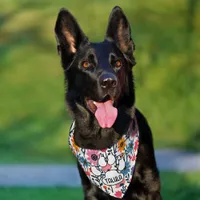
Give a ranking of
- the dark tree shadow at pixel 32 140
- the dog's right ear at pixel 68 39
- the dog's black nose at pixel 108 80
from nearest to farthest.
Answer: the dog's black nose at pixel 108 80, the dog's right ear at pixel 68 39, the dark tree shadow at pixel 32 140

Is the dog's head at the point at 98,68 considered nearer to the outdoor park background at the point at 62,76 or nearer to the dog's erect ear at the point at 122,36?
the dog's erect ear at the point at 122,36

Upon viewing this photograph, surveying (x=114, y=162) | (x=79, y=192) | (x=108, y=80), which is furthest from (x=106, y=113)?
(x=79, y=192)

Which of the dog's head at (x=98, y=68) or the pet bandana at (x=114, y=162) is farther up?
the dog's head at (x=98, y=68)

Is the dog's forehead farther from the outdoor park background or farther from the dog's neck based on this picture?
the outdoor park background

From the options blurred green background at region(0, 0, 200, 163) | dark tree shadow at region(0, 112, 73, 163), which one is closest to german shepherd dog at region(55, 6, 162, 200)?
dark tree shadow at region(0, 112, 73, 163)

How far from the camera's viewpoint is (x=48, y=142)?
221 inches

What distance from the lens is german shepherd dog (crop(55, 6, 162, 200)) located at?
324 cm

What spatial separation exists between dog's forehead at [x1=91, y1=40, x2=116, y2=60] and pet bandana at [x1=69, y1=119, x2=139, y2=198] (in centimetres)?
49

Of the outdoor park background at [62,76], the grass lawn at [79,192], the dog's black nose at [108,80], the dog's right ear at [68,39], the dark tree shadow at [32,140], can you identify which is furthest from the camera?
the outdoor park background at [62,76]

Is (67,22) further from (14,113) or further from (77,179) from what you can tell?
(14,113)

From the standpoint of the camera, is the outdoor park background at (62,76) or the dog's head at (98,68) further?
the outdoor park background at (62,76)

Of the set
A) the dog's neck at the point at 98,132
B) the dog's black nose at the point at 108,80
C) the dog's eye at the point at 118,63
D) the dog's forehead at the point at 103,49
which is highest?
the dog's forehead at the point at 103,49

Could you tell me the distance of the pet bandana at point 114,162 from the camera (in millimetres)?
3404

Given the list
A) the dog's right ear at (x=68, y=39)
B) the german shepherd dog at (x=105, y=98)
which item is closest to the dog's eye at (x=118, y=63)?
the german shepherd dog at (x=105, y=98)
